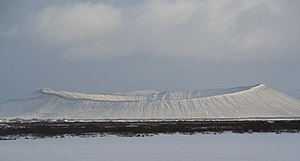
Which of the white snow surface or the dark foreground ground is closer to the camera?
the dark foreground ground

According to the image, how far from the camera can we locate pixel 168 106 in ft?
457

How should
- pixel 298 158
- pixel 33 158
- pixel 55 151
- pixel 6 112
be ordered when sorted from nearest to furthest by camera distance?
pixel 298 158 < pixel 33 158 < pixel 55 151 < pixel 6 112

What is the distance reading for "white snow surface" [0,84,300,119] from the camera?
133 metres

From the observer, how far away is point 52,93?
16288 centimetres

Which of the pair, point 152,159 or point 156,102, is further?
point 156,102

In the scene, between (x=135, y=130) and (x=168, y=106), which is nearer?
(x=135, y=130)

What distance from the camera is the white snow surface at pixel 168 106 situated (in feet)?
436

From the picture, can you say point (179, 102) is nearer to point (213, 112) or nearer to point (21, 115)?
point (213, 112)

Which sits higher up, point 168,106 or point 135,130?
point 168,106

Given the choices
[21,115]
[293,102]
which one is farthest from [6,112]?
[293,102]

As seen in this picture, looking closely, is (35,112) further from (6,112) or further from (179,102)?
(179,102)

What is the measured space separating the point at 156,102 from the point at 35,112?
33.9 m

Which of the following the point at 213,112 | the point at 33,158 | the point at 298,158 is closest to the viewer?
the point at 298,158

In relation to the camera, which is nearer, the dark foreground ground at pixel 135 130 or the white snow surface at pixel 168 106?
the dark foreground ground at pixel 135 130
